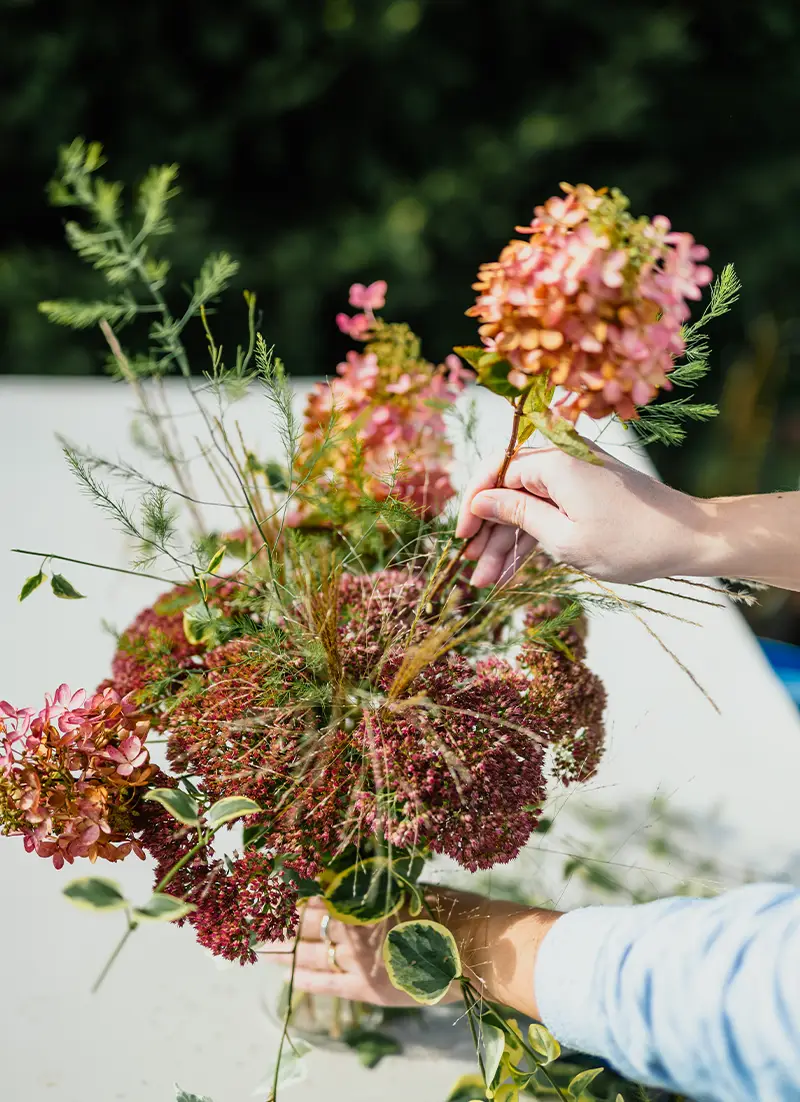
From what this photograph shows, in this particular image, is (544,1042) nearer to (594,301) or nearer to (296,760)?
(296,760)

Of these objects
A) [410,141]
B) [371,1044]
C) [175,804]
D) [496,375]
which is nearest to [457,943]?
[371,1044]

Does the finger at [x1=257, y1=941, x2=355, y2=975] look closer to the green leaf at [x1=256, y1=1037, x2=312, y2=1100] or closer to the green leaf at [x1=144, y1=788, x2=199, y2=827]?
the green leaf at [x1=256, y1=1037, x2=312, y2=1100]

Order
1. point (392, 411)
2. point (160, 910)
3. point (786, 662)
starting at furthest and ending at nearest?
point (786, 662), point (392, 411), point (160, 910)

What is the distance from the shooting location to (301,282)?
2469mm

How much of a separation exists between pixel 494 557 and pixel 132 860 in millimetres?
381

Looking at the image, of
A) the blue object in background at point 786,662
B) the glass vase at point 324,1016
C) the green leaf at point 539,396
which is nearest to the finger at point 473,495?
the green leaf at point 539,396

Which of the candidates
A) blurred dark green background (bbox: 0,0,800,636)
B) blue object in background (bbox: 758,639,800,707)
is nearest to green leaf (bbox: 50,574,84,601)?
blue object in background (bbox: 758,639,800,707)

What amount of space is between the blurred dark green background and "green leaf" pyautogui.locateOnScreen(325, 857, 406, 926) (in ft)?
5.96

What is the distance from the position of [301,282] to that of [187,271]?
0.29 metres

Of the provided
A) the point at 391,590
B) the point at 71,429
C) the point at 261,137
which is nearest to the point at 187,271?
the point at 261,137

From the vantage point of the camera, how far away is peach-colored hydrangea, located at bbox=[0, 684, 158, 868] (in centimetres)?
46

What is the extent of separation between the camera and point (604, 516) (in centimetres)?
54

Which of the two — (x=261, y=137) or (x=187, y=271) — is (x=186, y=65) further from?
(x=187, y=271)

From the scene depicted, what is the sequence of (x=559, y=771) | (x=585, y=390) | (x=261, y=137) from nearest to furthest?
(x=585, y=390)
(x=559, y=771)
(x=261, y=137)
